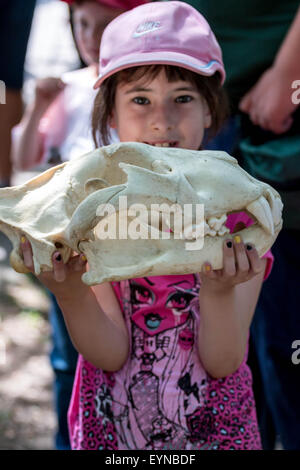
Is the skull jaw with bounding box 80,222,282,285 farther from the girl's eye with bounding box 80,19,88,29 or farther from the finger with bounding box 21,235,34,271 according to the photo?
the girl's eye with bounding box 80,19,88,29

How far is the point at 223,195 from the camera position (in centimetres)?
131

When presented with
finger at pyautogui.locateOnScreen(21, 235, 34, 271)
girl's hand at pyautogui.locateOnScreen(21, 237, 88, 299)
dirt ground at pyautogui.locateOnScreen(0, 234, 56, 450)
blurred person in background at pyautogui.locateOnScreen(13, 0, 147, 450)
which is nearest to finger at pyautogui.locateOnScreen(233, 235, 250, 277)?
girl's hand at pyautogui.locateOnScreen(21, 237, 88, 299)

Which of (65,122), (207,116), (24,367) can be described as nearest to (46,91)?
(65,122)

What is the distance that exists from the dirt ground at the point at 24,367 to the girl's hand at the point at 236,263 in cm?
179

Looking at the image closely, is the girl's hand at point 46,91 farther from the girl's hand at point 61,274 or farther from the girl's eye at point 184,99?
the girl's hand at point 61,274

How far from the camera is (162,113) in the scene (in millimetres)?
1651

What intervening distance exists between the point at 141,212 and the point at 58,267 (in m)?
0.23

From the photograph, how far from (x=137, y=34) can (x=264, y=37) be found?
707 mm

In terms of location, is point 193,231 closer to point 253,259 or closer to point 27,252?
point 253,259

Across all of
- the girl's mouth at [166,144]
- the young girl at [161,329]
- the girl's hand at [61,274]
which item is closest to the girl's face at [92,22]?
the young girl at [161,329]

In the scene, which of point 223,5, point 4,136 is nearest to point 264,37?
point 223,5

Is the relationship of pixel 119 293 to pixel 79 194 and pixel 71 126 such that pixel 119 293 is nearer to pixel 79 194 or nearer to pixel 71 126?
pixel 79 194

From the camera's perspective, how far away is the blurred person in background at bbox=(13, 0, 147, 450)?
231cm

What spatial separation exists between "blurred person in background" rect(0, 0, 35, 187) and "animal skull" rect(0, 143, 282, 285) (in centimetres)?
299
